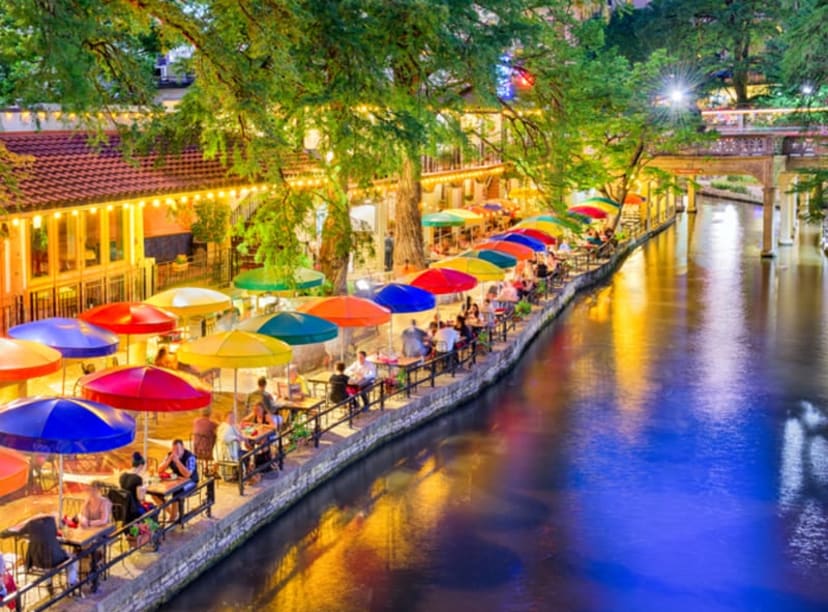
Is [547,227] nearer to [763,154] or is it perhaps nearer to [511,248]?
[511,248]

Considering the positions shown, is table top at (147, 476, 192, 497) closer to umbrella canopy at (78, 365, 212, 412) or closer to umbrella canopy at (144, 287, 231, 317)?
umbrella canopy at (78, 365, 212, 412)

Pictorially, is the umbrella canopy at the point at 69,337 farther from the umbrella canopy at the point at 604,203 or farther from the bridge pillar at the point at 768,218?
the bridge pillar at the point at 768,218

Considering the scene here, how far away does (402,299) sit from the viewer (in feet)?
87.3

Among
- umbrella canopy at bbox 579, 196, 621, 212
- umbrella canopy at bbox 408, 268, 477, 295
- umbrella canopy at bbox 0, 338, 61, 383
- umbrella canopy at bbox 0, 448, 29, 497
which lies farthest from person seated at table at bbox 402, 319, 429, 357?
umbrella canopy at bbox 579, 196, 621, 212

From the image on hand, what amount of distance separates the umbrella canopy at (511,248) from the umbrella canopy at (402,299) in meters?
10.2

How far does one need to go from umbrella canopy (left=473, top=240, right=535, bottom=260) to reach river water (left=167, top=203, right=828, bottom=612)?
12.3 ft

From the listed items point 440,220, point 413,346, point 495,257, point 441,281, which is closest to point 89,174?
point 413,346

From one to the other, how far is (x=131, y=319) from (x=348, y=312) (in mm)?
4344

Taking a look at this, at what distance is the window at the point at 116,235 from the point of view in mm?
27094

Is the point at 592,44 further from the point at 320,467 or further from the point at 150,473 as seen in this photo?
the point at 150,473

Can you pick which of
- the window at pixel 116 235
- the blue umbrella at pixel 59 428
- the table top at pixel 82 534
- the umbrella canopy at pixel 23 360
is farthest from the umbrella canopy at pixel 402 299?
the table top at pixel 82 534

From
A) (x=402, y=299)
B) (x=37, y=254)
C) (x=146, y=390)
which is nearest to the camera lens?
(x=146, y=390)

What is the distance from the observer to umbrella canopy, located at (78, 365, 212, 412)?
1700 centimetres

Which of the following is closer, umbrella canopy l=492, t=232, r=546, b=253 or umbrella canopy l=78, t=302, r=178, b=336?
umbrella canopy l=78, t=302, r=178, b=336
